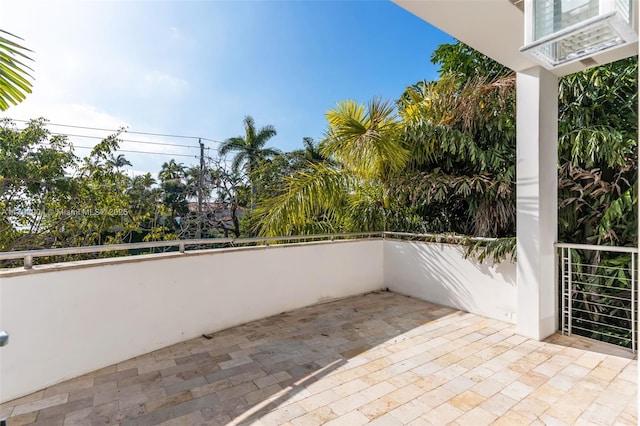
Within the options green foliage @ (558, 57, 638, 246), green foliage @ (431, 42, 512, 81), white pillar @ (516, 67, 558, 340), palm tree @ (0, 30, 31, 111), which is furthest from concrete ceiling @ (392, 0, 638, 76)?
palm tree @ (0, 30, 31, 111)

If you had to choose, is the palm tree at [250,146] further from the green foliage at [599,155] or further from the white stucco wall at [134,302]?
the green foliage at [599,155]

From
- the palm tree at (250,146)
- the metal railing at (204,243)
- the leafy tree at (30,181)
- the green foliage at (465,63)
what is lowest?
the metal railing at (204,243)

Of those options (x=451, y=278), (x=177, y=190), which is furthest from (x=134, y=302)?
(x=177, y=190)

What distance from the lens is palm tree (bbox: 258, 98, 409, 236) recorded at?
4.69 metres

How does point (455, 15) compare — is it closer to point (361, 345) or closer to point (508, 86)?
point (508, 86)

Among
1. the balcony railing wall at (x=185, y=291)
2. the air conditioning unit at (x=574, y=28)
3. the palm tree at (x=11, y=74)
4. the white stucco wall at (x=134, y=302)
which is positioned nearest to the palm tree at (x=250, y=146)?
the balcony railing wall at (x=185, y=291)

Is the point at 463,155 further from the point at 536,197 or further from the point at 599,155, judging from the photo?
the point at 599,155

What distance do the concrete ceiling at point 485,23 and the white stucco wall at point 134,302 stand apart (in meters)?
3.16

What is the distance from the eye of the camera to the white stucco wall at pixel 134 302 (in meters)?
2.48

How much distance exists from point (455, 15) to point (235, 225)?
1002cm

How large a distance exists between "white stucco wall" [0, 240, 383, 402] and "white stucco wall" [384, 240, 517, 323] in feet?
4.29

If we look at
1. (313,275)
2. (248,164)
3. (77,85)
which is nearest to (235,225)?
(248,164)

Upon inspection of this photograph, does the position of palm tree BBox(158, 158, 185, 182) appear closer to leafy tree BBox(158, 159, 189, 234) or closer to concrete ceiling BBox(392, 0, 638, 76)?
leafy tree BBox(158, 159, 189, 234)

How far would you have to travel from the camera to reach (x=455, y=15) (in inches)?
103
